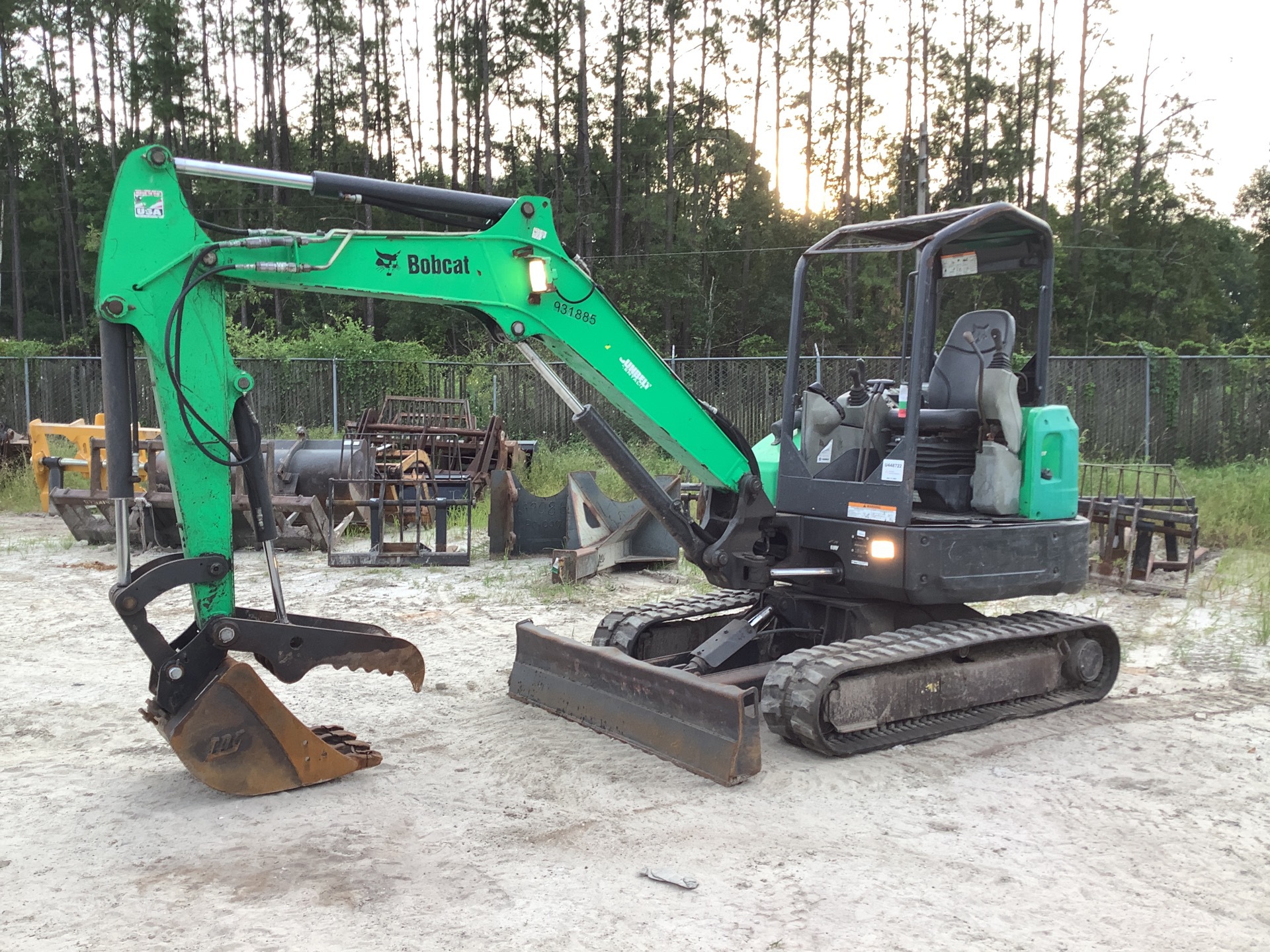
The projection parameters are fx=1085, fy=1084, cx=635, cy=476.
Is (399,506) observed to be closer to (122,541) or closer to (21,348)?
(122,541)

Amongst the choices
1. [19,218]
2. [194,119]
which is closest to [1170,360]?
[194,119]

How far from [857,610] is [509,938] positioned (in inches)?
117

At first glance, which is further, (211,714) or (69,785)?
(69,785)

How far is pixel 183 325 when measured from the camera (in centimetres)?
441

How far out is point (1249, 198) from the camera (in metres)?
44.5

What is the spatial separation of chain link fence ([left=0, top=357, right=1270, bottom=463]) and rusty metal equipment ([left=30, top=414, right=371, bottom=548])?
6.61 m

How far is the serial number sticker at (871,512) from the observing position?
5410 millimetres

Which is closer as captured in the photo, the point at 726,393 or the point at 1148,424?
the point at 1148,424

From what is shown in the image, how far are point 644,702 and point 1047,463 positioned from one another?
2.54 m

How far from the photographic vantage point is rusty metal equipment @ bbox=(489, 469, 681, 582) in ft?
32.0

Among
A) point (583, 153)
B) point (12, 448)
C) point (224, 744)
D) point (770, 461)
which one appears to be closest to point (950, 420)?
point (770, 461)

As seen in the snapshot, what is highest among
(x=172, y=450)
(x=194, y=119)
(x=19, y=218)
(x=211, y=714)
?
(x=194, y=119)

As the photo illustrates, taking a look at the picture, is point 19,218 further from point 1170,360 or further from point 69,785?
point 69,785

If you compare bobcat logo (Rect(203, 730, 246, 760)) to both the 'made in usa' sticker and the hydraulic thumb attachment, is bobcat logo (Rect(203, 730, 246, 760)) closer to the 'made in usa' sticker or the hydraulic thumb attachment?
the hydraulic thumb attachment
